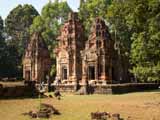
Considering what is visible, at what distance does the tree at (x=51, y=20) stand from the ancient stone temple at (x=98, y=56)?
Answer: 19713 mm

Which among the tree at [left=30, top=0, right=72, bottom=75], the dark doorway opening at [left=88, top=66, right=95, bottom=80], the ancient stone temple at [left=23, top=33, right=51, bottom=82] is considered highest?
the tree at [left=30, top=0, right=72, bottom=75]

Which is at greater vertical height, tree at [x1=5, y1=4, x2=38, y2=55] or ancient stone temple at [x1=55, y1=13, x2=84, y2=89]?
tree at [x1=5, y1=4, x2=38, y2=55]

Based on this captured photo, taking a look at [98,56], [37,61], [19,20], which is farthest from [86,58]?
[19,20]

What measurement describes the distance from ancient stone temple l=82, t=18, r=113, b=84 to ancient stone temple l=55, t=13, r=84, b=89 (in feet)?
7.77

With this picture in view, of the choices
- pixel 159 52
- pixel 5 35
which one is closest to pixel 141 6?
pixel 159 52

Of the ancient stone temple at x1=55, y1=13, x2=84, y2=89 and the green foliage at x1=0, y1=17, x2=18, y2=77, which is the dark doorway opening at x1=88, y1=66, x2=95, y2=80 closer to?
the ancient stone temple at x1=55, y1=13, x2=84, y2=89

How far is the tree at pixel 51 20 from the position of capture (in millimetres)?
57969

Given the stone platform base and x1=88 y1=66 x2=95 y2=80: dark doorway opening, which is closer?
the stone platform base

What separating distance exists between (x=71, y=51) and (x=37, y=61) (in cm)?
666

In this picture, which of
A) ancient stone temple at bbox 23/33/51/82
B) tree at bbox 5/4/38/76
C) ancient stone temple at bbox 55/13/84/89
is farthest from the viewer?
tree at bbox 5/4/38/76

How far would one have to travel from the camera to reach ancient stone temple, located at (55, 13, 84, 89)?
41.0 meters

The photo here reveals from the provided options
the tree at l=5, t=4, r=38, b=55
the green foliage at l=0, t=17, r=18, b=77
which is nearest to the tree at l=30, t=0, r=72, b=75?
the green foliage at l=0, t=17, r=18, b=77

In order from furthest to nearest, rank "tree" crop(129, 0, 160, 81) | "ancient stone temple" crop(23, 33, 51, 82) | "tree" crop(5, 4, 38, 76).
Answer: "tree" crop(5, 4, 38, 76)
"ancient stone temple" crop(23, 33, 51, 82)
"tree" crop(129, 0, 160, 81)

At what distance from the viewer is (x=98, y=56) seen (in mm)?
37469
